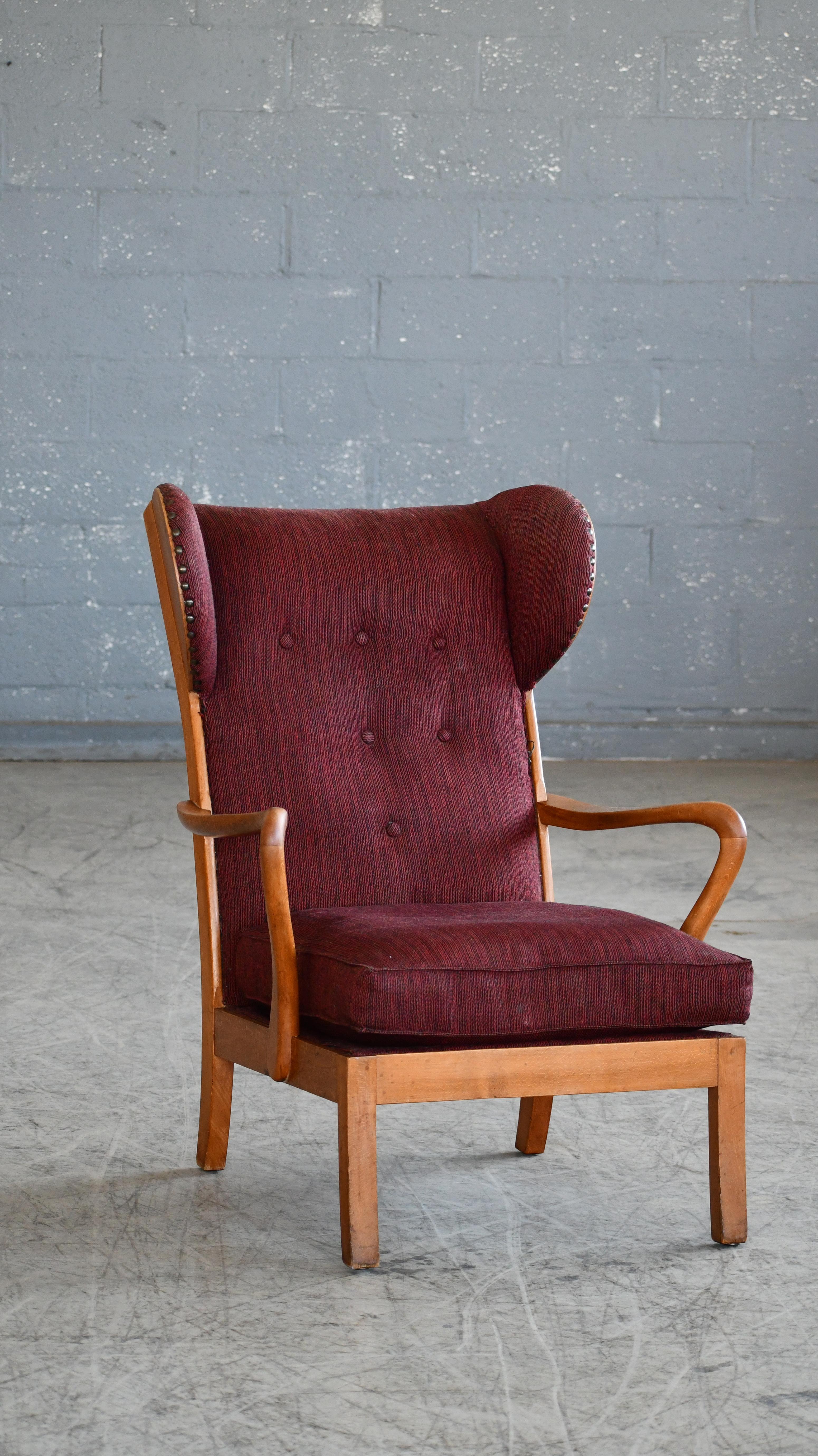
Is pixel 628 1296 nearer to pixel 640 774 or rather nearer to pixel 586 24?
pixel 640 774

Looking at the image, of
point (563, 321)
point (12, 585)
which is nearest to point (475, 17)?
point (563, 321)

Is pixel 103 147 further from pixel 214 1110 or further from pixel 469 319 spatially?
pixel 214 1110

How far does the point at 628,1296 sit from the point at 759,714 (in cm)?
407

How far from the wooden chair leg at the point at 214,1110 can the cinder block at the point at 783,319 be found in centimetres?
409

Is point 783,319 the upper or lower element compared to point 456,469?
upper

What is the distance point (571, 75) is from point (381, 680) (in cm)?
385

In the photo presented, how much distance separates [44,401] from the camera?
526cm

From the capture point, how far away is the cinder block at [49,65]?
205 inches

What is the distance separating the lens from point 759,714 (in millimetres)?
5531

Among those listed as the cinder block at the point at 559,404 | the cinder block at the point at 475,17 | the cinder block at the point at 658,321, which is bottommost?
the cinder block at the point at 559,404

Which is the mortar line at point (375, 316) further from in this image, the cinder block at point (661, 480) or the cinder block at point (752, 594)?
the cinder block at point (752, 594)

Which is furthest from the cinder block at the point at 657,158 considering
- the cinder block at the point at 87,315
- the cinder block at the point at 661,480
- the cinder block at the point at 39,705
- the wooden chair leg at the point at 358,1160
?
the wooden chair leg at the point at 358,1160

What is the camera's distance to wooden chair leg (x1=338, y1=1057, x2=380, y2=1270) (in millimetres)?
1667

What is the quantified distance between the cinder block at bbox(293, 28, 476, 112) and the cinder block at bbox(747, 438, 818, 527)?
1.60 meters
